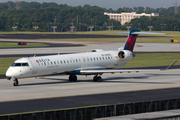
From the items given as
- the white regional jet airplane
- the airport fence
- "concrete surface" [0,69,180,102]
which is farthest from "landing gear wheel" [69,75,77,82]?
the airport fence

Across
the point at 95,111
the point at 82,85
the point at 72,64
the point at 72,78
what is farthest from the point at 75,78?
the point at 95,111

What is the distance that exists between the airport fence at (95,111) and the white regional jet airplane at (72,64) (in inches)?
632

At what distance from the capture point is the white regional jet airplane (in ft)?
109

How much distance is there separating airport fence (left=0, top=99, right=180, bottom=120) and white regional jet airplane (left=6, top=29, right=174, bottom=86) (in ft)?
52.7

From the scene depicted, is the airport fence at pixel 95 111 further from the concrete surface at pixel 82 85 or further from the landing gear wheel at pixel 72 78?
the landing gear wheel at pixel 72 78

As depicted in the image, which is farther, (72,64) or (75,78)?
(75,78)

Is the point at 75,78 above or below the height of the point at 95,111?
below

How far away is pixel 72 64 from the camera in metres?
36.7

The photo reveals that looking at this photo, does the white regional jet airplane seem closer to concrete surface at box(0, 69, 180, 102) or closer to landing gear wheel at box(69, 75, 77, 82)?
landing gear wheel at box(69, 75, 77, 82)

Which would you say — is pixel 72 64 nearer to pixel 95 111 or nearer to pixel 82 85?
pixel 82 85

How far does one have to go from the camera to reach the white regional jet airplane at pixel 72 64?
109 feet

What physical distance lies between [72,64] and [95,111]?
18.8 meters

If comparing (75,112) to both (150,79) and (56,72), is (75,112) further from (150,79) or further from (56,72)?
(150,79)

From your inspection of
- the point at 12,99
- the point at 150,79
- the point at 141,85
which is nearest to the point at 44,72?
the point at 12,99
